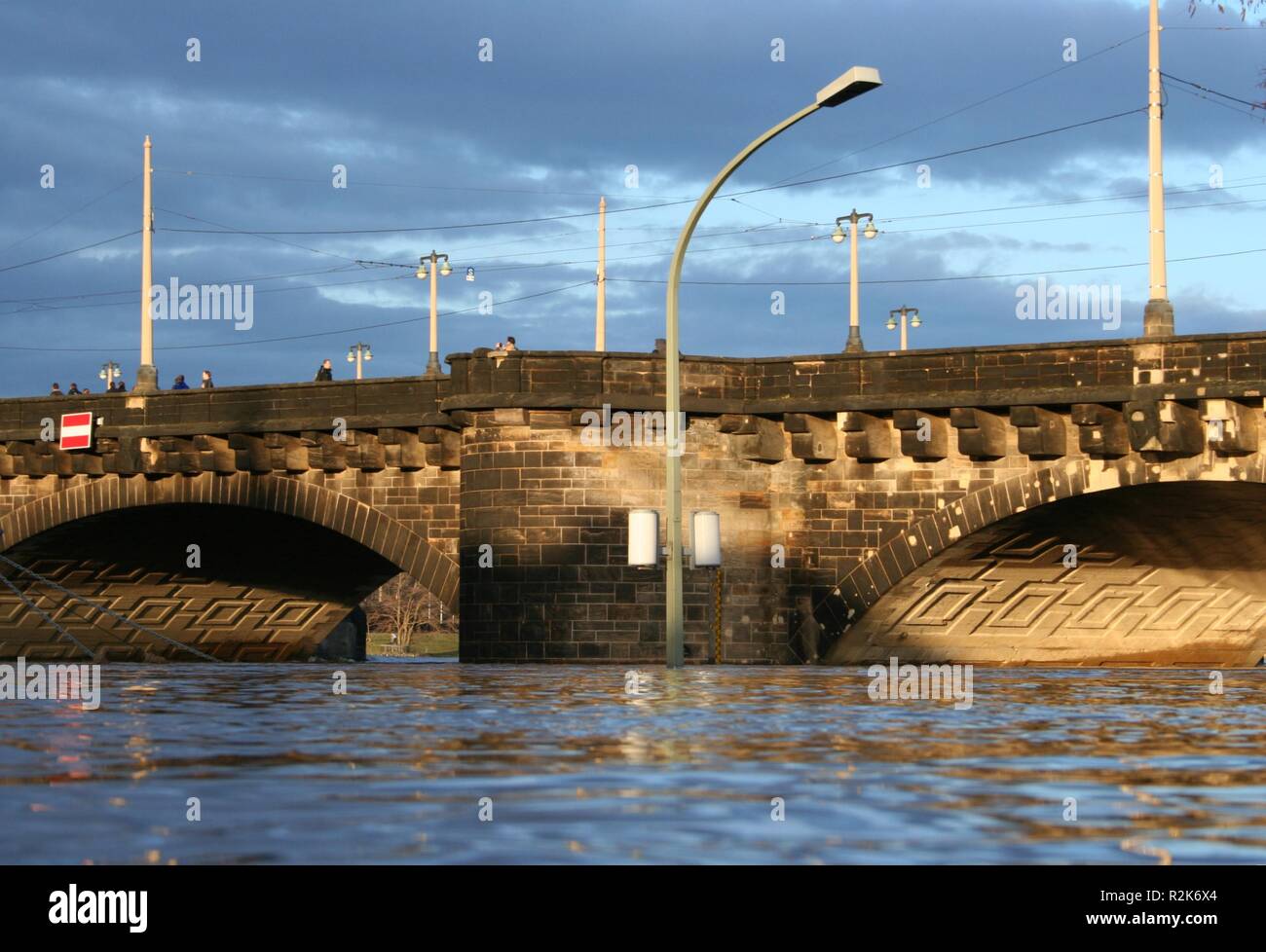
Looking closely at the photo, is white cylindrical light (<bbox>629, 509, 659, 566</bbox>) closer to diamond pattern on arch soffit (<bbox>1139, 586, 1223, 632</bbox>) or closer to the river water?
the river water

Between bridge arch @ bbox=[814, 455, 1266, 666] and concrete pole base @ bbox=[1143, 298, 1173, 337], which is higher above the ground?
concrete pole base @ bbox=[1143, 298, 1173, 337]

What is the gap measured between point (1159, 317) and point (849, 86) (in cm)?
1076

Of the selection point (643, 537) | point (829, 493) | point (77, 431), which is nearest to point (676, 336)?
point (643, 537)

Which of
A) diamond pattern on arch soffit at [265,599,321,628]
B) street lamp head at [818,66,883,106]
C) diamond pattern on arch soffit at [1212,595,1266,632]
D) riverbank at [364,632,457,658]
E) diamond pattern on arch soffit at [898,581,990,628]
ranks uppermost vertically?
street lamp head at [818,66,883,106]

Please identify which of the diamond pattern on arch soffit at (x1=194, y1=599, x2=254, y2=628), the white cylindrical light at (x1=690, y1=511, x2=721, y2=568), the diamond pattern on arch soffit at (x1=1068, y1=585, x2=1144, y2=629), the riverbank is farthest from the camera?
the riverbank

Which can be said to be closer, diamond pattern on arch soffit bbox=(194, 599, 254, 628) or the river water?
the river water

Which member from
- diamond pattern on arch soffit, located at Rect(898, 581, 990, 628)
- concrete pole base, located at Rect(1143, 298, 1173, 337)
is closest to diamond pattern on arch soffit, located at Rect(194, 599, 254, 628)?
diamond pattern on arch soffit, located at Rect(898, 581, 990, 628)

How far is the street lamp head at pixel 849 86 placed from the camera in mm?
19844

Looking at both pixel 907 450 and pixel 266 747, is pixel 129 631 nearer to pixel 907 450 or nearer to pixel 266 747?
pixel 907 450

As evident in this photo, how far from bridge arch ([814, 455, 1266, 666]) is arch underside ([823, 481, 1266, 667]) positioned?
0.11 ft

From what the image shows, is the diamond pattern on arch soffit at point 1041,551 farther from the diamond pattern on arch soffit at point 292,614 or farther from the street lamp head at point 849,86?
the diamond pattern on arch soffit at point 292,614

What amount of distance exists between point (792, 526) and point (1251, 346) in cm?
778

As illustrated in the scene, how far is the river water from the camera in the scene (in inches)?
244
